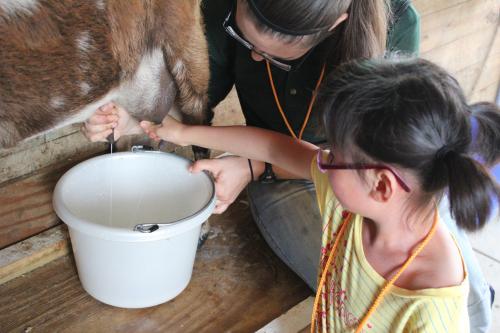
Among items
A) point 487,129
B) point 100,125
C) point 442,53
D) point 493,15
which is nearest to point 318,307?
point 487,129

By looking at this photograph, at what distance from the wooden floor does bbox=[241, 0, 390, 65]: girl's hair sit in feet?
2.22

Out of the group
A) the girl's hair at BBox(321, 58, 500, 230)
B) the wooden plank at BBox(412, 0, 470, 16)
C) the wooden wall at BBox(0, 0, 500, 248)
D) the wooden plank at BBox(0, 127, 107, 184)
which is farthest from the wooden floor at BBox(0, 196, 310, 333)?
the wooden plank at BBox(412, 0, 470, 16)

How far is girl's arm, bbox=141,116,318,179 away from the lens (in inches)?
49.1

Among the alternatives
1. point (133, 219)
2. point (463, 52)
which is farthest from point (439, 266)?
point (463, 52)

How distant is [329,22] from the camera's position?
3.49ft

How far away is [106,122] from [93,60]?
0.23 metres

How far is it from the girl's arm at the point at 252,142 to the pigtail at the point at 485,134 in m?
0.44

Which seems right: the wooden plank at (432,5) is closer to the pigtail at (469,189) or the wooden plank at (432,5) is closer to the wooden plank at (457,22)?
the wooden plank at (457,22)

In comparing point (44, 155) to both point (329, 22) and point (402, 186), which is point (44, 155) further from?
point (402, 186)

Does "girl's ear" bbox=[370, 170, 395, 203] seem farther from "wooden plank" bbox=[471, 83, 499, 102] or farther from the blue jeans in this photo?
"wooden plank" bbox=[471, 83, 499, 102]

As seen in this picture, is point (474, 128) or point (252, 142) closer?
point (474, 128)

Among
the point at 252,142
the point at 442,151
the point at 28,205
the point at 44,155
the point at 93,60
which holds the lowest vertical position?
the point at 28,205

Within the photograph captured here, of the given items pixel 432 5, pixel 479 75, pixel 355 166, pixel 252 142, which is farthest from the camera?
pixel 479 75

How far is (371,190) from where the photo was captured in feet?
2.93
